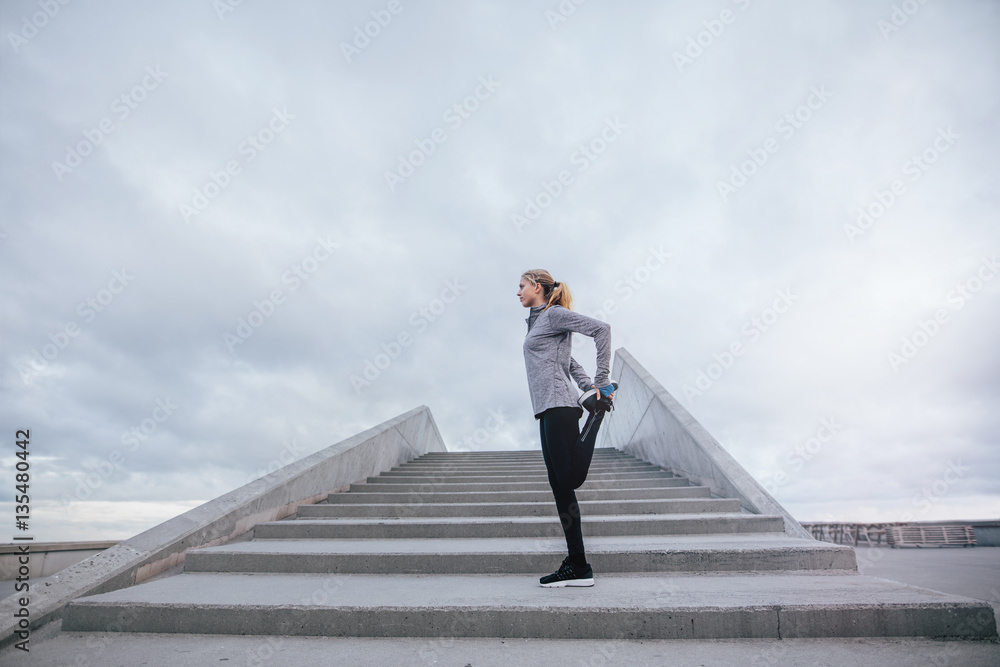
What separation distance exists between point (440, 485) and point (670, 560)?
304cm

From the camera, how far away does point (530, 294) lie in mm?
2914

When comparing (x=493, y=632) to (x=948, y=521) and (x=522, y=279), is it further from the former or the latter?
(x=948, y=521)

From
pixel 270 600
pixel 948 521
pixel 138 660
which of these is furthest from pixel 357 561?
pixel 948 521

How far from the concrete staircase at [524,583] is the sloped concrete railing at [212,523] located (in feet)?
0.51

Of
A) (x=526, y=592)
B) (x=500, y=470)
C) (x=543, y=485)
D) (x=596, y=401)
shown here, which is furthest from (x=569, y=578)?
(x=500, y=470)

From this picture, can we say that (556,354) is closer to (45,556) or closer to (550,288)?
(550,288)

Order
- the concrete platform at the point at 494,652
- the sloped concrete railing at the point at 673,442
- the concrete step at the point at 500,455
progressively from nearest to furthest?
the concrete platform at the point at 494,652 → the sloped concrete railing at the point at 673,442 → the concrete step at the point at 500,455

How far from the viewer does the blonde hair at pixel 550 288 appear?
2.87m

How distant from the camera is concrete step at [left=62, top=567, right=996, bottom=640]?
A: 79.1 inches

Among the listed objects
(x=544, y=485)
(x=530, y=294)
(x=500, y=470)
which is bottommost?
(x=544, y=485)

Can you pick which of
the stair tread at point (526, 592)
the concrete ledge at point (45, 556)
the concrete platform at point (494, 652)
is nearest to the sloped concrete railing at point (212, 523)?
the stair tread at point (526, 592)

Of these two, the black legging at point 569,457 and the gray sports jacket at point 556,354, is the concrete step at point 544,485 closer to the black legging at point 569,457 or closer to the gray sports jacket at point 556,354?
the black legging at point 569,457

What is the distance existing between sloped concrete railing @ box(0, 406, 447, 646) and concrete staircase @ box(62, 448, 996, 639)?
0.51 feet

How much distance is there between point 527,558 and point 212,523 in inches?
92.9
